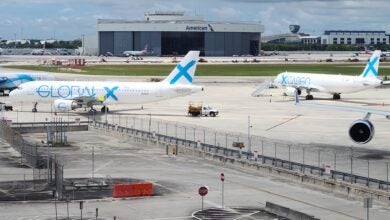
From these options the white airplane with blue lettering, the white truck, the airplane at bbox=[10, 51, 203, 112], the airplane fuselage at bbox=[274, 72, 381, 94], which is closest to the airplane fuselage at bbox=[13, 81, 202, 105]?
the airplane at bbox=[10, 51, 203, 112]

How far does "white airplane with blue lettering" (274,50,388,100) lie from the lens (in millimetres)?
114562

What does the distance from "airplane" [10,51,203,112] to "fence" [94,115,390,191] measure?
13.1 metres

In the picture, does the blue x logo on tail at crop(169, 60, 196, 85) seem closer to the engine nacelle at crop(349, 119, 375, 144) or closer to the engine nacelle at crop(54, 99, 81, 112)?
the engine nacelle at crop(54, 99, 81, 112)

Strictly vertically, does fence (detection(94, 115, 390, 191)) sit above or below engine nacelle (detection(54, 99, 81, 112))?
below

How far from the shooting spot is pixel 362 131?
54188mm

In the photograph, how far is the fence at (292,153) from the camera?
154ft

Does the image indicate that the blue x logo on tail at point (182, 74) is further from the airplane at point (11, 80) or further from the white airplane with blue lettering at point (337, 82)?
the airplane at point (11, 80)

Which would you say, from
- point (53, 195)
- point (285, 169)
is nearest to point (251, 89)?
point (285, 169)

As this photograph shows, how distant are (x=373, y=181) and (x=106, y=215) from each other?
598 inches

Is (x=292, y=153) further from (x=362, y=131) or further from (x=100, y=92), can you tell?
(x=100, y=92)

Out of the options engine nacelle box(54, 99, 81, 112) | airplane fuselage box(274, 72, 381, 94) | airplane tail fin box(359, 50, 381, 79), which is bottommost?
engine nacelle box(54, 99, 81, 112)

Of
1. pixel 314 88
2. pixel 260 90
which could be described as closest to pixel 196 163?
pixel 314 88

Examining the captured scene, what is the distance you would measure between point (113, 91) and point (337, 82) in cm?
3866

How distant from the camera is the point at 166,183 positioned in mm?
46750
